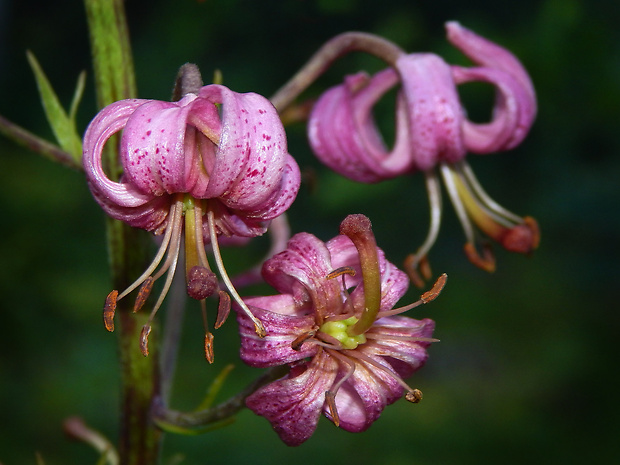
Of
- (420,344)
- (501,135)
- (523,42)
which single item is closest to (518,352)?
(523,42)

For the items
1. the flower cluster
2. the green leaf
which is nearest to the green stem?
the green leaf

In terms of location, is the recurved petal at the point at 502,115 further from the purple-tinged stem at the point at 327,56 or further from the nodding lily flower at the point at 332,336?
the nodding lily flower at the point at 332,336

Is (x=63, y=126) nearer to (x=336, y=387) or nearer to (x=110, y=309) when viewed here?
(x=110, y=309)

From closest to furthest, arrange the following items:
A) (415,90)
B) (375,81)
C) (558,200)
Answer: (415,90)
(375,81)
(558,200)

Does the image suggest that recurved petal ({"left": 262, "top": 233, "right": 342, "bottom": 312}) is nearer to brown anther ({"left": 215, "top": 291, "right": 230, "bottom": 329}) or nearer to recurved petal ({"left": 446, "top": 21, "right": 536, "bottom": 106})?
brown anther ({"left": 215, "top": 291, "right": 230, "bottom": 329})

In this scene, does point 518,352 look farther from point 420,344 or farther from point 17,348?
point 420,344

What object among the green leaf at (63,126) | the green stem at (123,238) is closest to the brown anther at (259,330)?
the green stem at (123,238)
